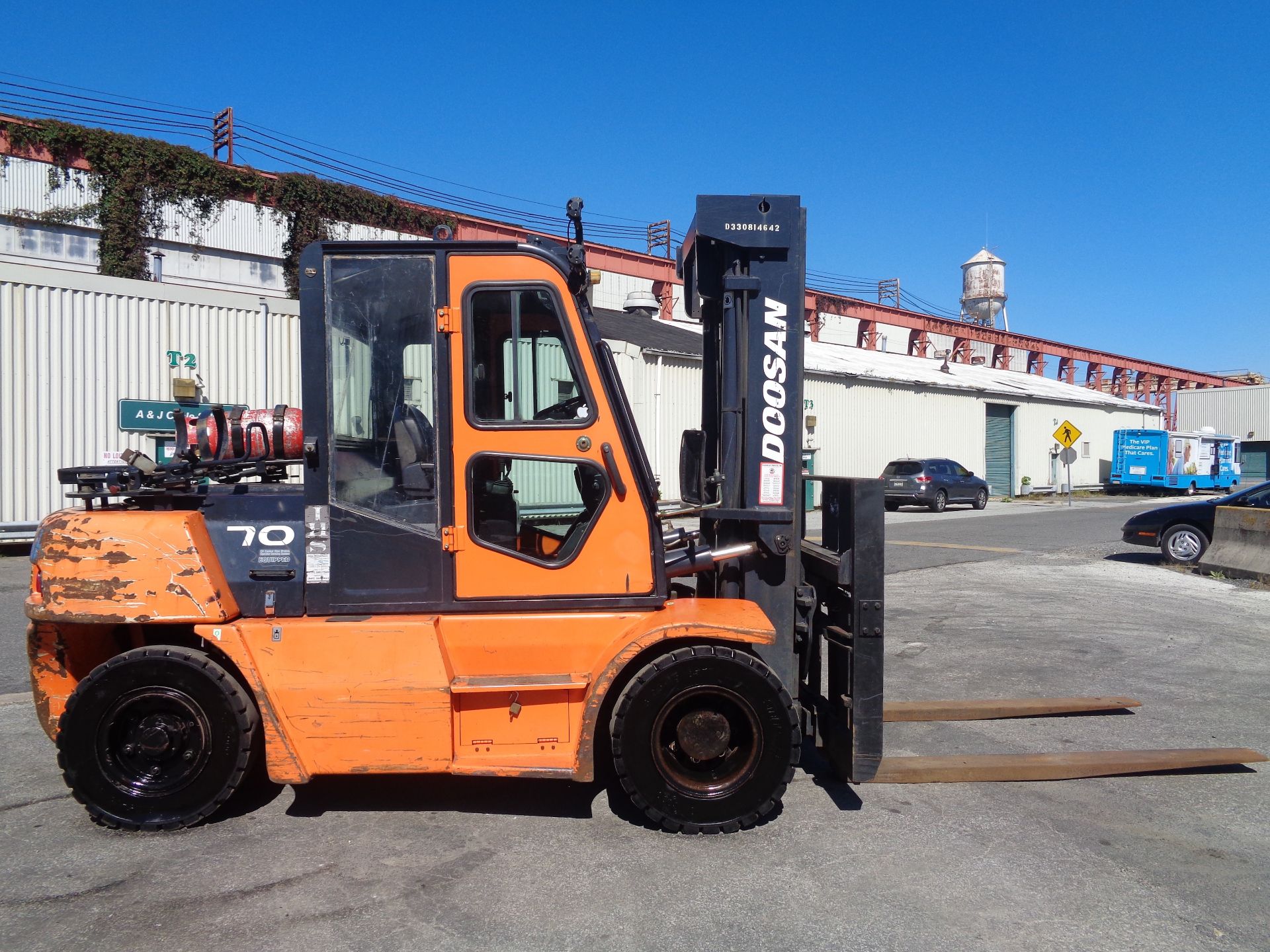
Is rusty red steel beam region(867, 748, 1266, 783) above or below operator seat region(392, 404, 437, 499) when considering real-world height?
below

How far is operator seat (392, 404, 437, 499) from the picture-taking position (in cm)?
412

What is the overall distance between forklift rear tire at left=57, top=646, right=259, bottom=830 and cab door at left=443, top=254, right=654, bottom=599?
1202 mm

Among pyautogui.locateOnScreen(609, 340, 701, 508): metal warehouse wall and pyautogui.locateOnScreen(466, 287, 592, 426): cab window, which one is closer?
pyautogui.locateOnScreen(466, 287, 592, 426): cab window

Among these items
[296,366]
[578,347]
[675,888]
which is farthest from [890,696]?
[296,366]

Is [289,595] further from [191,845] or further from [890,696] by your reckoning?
[890,696]

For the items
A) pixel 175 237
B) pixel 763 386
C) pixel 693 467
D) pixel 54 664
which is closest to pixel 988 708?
pixel 763 386

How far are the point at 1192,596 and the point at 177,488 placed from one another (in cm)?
1144

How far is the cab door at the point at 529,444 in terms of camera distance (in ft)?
13.5

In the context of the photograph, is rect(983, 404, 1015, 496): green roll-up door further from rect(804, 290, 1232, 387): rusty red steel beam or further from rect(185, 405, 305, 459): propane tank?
rect(185, 405, 305, 459): propane tank

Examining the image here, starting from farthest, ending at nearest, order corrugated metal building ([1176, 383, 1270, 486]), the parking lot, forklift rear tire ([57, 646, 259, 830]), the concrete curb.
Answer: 1. corrugated metal building ([1176, 383, 1270, 486])
2. the concrete curb
3. forklift rear tire ([57, 646, 259, 830])
4. the parking lot

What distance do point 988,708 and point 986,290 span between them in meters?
59.5

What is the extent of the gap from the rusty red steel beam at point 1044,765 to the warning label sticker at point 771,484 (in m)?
1.51

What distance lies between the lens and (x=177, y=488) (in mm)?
4449

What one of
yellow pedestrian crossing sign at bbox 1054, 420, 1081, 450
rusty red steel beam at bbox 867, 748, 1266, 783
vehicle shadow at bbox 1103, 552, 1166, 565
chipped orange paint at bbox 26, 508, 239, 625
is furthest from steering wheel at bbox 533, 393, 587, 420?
yellow pedestrian crossing sign at bbox 1054, 420, 1081, 450
